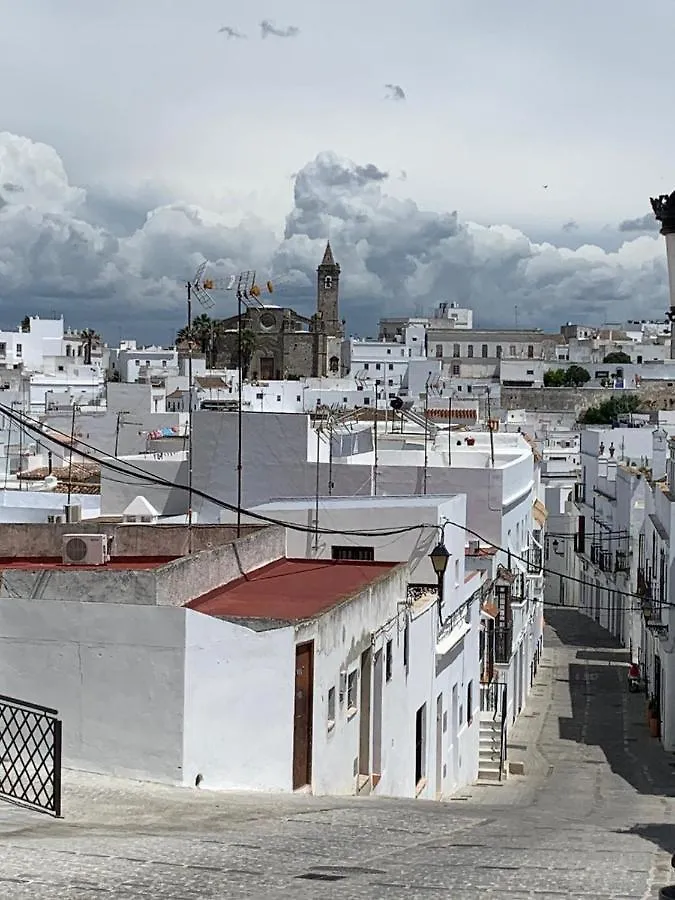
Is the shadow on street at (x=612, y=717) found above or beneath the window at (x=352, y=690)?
beneath

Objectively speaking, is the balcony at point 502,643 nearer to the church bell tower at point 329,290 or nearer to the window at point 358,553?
the window at point 358,553

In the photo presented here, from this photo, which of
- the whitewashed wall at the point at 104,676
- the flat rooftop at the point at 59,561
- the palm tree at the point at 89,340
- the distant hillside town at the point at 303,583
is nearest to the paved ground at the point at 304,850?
the whitewashed wall at the point at 104,676

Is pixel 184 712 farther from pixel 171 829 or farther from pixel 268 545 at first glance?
pixel 268 545

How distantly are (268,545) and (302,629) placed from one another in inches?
208

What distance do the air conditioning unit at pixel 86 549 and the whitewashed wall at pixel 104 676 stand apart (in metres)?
3.40

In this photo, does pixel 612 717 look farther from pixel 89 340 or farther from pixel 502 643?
pixel 89 340

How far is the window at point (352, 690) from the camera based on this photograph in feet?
48.5

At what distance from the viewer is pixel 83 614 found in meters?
12.2

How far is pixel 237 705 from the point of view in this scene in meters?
12.4

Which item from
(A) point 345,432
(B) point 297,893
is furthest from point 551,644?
(B) point 297,893

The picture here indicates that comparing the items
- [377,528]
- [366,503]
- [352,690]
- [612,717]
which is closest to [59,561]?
[352,690]

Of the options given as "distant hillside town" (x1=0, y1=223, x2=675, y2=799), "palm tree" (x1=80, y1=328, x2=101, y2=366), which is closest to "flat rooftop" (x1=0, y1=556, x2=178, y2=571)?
"distant hillside town" (x1=0, y1=223, x2=675, y2=799)

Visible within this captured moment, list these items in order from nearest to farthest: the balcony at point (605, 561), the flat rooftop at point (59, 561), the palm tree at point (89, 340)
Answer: the flat rooftop at point (59, 561) < the balcony at point (605, 561) < the palm tree at point (89, 340)

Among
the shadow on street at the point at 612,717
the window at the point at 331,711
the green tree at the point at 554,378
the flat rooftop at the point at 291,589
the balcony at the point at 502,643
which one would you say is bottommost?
the shadow on street at the point at 612,717
